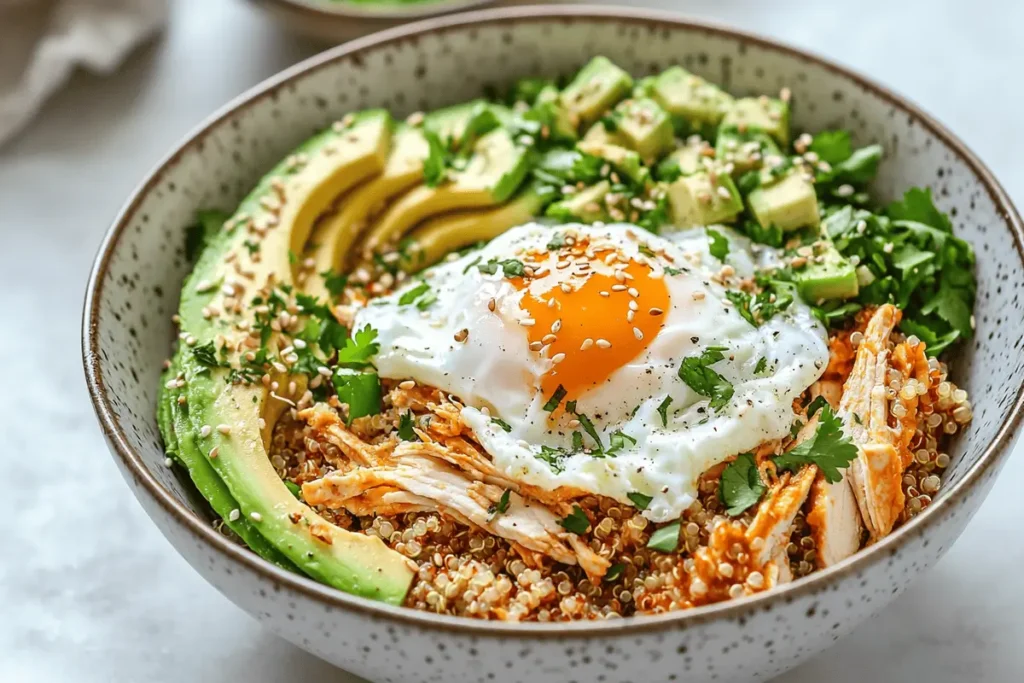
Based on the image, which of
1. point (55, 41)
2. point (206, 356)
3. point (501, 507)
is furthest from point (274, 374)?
point (55, 41)

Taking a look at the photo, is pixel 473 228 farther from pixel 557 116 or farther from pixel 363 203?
pixel 557 116

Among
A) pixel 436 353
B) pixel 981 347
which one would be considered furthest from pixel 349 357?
pixel 981 347

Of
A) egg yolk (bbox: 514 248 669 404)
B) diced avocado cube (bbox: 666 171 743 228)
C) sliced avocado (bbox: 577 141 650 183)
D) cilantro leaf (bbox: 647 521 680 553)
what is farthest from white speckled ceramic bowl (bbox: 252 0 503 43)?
cilantro leaf (bbox: 647 521 680 553)

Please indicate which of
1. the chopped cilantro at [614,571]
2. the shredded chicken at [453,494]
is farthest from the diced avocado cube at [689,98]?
the chopped cilantro at [614,571]

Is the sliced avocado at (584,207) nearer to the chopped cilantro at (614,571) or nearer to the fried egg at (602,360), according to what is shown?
the fried egg at (602,360)

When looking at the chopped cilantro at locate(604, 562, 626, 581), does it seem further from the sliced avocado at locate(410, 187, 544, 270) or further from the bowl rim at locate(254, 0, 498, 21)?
the bowl rim at locate(254, 0, 498, 21)
